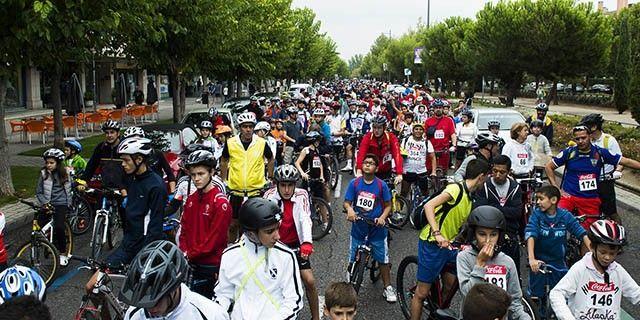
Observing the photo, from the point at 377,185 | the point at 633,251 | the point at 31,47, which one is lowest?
the point at 633,251

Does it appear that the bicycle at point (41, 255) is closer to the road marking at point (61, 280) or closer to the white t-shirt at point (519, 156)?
the road marking at point (61, 280)

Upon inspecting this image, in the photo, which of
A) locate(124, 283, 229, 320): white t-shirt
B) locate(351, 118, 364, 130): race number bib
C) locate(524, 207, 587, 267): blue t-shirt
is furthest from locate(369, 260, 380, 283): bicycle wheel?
locate(351, 118, 364, 130): race number bib

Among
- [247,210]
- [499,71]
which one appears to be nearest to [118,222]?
[247,210]

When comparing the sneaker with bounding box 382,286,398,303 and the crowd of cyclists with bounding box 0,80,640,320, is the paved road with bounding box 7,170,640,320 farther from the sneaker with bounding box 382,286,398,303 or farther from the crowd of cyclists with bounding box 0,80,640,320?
the crowd of cyclists with bounding box 0,80,640,320

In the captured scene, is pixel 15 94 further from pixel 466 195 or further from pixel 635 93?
pixel 466 195

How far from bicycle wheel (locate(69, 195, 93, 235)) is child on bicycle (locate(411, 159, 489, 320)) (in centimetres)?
592

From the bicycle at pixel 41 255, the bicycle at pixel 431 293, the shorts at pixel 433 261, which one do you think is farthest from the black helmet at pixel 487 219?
the bicycle at pixel 41 255

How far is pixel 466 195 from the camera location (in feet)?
17.5

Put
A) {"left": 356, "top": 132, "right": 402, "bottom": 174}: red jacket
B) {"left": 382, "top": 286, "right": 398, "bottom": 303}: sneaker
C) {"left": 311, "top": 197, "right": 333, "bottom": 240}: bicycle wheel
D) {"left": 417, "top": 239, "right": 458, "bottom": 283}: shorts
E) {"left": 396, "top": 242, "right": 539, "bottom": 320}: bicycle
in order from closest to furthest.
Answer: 1. {"left": 396, "top": 242, "right": 539, "bottom": 320}: bicycle
2. {"left": 417, "top": 239, "right": 458, "bottom": 283}: shorts
3. {"left": 382, "top": 286, "right": 398, "bottom": 303}: sneaker
4. {"left": 356, "top": 132, "right": 402, "bottom": 174}: red jacket
5. {"left": 311, "top": 197, "right": 333, "bottom": 240}: bicycle wheel

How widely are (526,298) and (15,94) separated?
3401 cm

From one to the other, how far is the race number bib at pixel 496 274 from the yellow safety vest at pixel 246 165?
3947 millimetres

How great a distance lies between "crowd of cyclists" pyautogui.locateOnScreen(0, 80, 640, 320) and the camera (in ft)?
10.5

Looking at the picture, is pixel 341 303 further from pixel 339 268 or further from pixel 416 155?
pixel 416 155

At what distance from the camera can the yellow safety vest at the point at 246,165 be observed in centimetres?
771
